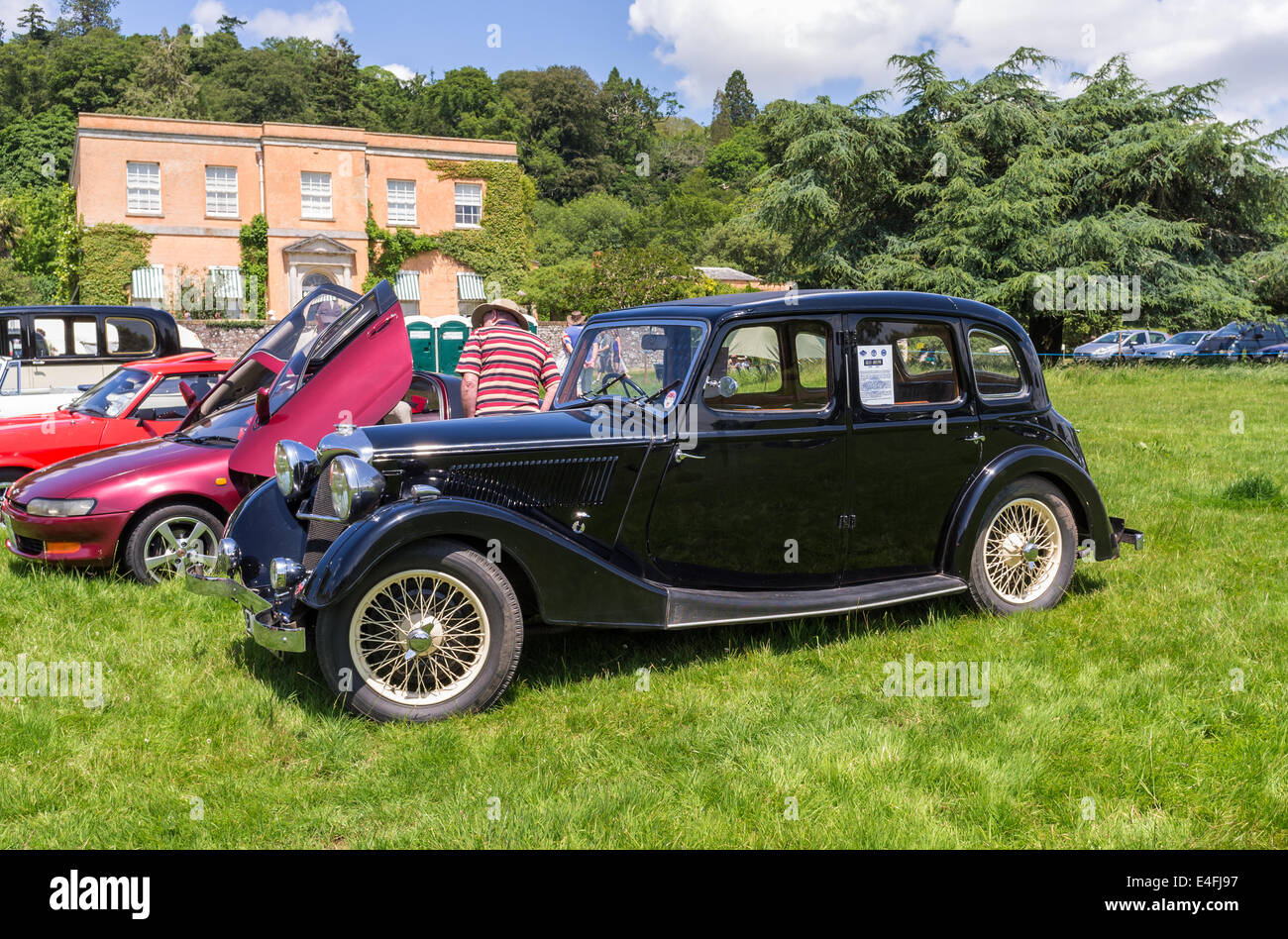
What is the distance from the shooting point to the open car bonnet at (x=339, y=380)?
18.6 ft

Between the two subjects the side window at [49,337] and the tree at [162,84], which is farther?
the tree at [162,84]

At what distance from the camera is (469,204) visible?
1641 inches

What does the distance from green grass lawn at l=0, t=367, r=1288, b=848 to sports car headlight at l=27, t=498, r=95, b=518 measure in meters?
0.53

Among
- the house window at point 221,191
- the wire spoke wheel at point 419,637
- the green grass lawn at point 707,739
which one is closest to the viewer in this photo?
the green grass lawn at point 707,739

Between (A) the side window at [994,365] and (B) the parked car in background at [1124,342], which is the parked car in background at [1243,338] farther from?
(A) the side window at [994,365]

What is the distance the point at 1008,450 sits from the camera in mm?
5617

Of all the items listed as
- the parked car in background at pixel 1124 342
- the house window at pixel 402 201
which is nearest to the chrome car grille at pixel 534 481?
the parked car in background at pixel 1124 342

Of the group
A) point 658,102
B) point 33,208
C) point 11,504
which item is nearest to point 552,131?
point 658,102

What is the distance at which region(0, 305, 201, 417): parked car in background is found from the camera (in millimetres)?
12445

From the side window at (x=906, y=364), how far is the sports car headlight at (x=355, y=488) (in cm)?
259

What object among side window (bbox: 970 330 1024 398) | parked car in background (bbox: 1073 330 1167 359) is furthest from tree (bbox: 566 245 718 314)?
side window (bbox: 970 330 1024 398)
